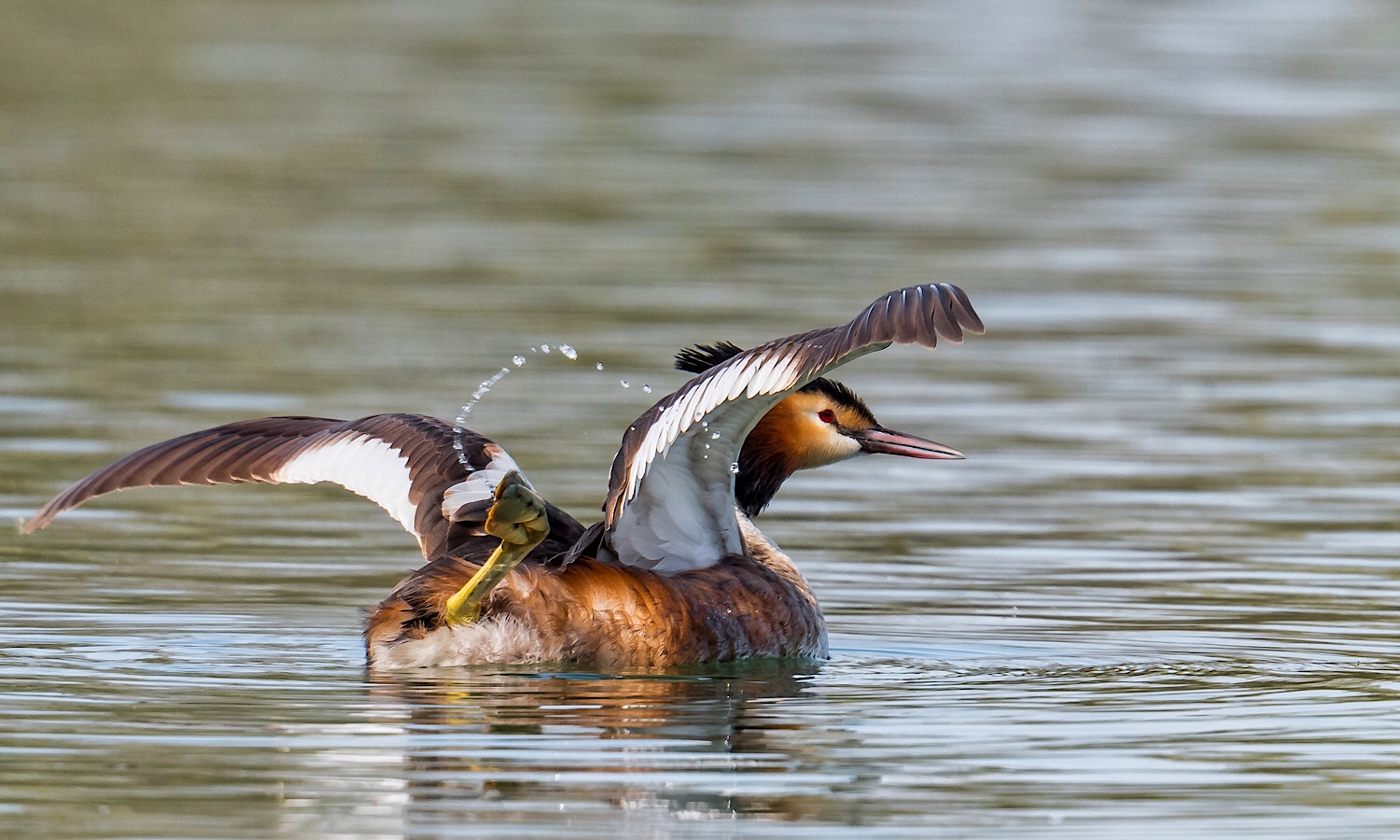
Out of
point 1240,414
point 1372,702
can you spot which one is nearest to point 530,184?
point 1240,414

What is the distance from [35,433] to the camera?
1302 cm

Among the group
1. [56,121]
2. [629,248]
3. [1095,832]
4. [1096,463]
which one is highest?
[56,121]

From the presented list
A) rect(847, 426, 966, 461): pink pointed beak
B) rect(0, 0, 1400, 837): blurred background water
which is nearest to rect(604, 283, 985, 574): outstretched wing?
rect(0, 0, 1400, 837): blurred background water

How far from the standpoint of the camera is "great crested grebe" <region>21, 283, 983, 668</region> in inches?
329

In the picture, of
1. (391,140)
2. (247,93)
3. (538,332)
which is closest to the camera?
(538,332)

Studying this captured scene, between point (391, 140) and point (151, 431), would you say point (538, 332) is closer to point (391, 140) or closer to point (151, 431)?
point (151, 431)

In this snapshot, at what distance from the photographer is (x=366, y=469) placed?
9.07 m

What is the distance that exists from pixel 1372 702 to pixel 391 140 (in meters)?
17.8

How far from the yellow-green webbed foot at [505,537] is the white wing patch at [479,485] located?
1.09 ft

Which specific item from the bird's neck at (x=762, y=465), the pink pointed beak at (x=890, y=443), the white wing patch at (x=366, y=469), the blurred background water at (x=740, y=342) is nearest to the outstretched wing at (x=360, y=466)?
the white wing patch at (x=366, y=469)

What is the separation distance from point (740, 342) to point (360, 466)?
6.12 m

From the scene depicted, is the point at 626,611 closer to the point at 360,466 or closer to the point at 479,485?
the point at 479,485

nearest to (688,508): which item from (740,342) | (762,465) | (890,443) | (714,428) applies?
(714,428)

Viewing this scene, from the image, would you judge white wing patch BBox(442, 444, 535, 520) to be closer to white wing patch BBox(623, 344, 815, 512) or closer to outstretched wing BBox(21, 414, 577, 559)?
outstretched wing BBox(21, 414, 577, 559)
